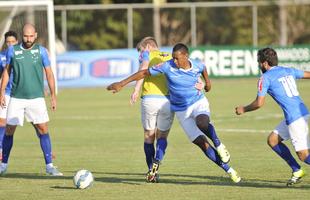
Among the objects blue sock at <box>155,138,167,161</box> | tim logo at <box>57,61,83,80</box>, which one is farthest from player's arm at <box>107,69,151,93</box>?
tim logo at <box>57,61,83,80</box>

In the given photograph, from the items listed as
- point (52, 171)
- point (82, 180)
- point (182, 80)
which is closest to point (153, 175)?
point (82, 180)

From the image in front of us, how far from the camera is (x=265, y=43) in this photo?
1829 inches

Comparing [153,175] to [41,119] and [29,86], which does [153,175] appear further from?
[29,86]

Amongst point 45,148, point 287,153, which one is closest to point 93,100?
point 45,148

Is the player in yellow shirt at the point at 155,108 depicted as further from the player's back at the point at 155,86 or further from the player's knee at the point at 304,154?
the player's knee at the point at 304,154

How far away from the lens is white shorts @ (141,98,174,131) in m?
12.9

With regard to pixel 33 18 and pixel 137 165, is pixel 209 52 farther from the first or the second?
pixel 137 165

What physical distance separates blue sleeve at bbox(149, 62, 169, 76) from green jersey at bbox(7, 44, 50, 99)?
196cm

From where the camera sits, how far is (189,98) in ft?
41.0

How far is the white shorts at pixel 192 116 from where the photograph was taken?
40.7ft

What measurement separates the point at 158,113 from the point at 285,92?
81.9 inches

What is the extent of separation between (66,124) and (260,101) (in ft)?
40.6

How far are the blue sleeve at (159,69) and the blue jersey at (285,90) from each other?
1.44 m

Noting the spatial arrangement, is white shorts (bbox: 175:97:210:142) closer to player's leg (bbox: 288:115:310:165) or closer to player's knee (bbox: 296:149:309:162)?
player's leg (bbox: 288:115:310:165)
